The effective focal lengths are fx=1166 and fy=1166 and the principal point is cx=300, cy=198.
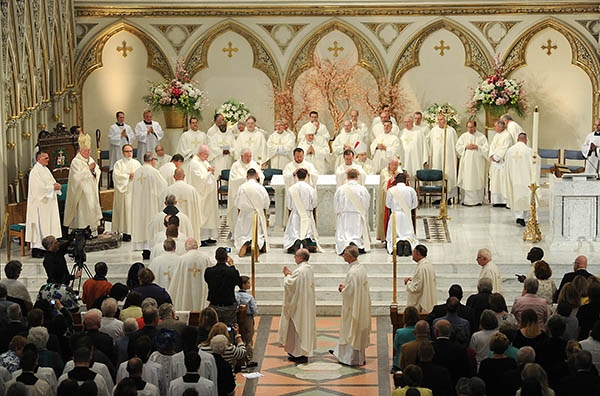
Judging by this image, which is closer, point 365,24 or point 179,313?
point 179,313

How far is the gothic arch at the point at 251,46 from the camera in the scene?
2453 centimetres

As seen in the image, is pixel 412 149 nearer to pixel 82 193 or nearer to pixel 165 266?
pixel 82 193

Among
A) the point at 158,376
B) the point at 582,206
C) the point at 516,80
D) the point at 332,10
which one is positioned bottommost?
the point at 158,376

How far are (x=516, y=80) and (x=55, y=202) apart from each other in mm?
10501

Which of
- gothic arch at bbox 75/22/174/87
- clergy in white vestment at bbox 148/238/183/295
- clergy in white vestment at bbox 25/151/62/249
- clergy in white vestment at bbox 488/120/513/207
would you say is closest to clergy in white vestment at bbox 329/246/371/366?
clergy in white vestment at bbox 148/238/183/295

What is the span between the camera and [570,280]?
1254cm

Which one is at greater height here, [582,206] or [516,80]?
[516,80]

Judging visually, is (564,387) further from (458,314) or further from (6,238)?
(6,238)

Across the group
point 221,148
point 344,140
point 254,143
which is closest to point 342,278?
point 344,140

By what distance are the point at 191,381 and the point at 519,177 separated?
12.3 m

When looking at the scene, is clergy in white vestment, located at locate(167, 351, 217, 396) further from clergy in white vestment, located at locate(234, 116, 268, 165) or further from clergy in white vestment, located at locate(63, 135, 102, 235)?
clergy in white vestment, located at locate(234, 116, 268, 165)

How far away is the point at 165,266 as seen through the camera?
14.5m

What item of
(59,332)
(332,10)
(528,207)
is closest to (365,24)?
(332,10)

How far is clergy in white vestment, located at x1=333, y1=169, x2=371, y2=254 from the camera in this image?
17.7 m
